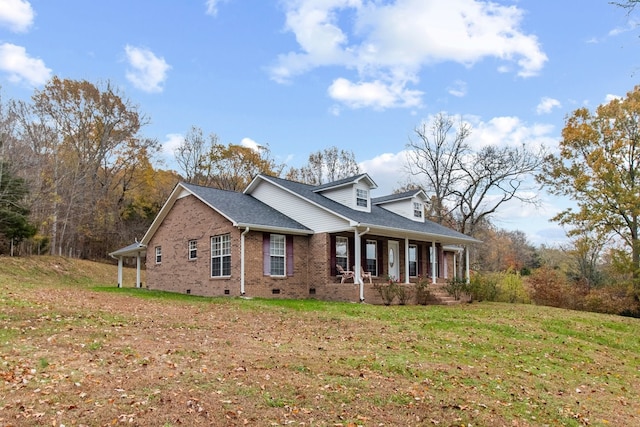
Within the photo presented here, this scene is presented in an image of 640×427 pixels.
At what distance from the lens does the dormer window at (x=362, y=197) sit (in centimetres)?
2204

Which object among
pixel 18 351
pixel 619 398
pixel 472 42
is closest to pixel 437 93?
pixel 472 42

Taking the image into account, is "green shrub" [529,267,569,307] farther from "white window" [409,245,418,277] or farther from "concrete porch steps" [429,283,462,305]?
"white window" [409,245,418,277]

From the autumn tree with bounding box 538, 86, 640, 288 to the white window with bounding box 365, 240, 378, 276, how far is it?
1269 centimetres

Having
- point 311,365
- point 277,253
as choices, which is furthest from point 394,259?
point 311,365

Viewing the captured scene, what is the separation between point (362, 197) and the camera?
2233 cm

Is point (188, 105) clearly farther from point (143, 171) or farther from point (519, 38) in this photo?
point (143, 171)

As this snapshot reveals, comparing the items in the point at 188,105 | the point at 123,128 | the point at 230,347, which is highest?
the point at 123,128

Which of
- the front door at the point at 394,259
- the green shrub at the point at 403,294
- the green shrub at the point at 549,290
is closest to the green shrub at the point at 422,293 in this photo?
the green shrub at the point at 403,294

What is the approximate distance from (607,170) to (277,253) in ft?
60.2

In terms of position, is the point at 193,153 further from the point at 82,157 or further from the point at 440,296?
the point at 440,296

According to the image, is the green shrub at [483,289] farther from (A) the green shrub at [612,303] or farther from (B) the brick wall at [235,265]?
(A) the green shrub at [612,303]

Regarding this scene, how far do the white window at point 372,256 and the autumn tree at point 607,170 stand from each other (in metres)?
12.7

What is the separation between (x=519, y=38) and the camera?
14.7 metres

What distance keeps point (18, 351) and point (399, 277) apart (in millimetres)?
17943
